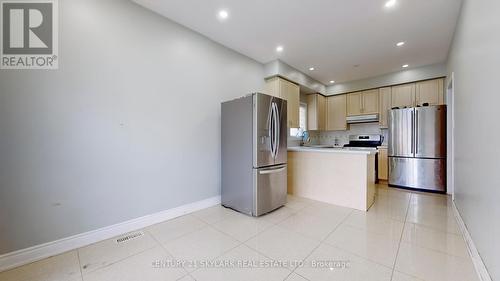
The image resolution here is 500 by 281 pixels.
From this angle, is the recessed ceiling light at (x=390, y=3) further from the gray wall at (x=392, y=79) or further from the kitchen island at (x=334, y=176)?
the gray wall at (x=392, y=79)

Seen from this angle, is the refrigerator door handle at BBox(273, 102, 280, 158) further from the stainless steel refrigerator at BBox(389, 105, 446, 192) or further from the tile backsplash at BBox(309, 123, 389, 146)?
the tile backsplash at BBox(309, 123, 389, 146)

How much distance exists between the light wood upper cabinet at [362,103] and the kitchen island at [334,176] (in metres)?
2.35

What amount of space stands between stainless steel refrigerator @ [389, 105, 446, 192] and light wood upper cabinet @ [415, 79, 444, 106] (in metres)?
0.52

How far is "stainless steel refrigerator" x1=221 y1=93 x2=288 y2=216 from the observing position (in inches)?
105

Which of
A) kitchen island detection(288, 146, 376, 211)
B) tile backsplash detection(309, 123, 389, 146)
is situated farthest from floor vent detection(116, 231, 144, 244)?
tile backsplash detection(309, 123, 389, 146)

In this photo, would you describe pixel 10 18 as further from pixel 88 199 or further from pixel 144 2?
pixel 88 199

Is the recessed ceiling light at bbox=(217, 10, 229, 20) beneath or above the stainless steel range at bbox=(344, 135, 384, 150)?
above

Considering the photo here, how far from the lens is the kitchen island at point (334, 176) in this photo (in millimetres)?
2854

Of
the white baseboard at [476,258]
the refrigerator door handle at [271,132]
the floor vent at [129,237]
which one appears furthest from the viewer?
the refrigerator door handle at [271,132]

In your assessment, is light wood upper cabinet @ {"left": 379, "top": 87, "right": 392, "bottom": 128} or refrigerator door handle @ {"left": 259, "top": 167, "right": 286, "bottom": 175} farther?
light wood upper cabinet @ {"left": 379, "top": 87, "right": 392, "bottom": 128}

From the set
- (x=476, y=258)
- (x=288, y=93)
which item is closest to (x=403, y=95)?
(x=288, y=93)

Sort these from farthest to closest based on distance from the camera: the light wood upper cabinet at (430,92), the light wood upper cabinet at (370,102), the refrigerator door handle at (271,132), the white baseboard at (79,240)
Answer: the light wood upper cabinet at (370,102), the light wood upper cabinet at (430,92), the refrigerator door handle at (271,132), the white baseboard at (79,240)

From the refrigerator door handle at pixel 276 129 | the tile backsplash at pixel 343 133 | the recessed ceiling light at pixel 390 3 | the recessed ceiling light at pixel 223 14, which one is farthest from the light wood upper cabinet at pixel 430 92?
the recessed ceiling light at pixel 223 14

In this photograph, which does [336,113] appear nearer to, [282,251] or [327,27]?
[327,27]
